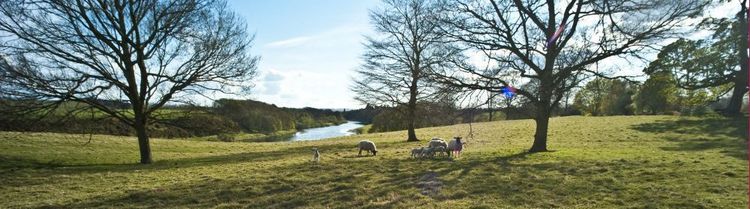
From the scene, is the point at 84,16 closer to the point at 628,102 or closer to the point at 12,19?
the point at 12,19

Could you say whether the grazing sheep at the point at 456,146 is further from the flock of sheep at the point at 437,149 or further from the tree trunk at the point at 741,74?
the tree trunk at the point at 741,74

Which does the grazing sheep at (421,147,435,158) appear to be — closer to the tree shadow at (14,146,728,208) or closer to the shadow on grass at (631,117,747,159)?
the tree shadow at (14,146,728,208)

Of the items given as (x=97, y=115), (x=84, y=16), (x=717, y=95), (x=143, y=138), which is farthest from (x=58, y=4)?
(x=717, y=95)

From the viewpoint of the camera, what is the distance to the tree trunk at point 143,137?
18.8 m

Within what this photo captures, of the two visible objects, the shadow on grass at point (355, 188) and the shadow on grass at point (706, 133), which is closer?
the shadow on grass at point (355, 188)

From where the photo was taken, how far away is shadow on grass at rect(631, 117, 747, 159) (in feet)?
58.5

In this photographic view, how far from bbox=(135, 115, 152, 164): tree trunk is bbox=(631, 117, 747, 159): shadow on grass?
22.4 m

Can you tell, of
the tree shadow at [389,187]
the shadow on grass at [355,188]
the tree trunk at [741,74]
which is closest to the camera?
the tree shadow at [389,187]

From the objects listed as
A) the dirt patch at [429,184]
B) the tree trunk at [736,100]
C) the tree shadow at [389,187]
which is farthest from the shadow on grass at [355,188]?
the tree trunk at [736,100]

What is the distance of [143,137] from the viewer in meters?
19.2

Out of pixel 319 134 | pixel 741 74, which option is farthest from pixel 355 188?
pixel 319 134

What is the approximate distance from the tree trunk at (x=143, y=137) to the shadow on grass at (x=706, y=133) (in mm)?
22372

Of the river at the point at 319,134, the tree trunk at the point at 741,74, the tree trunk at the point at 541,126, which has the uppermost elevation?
the tree trunk at the point at 741,74

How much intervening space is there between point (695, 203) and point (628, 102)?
5695cm
